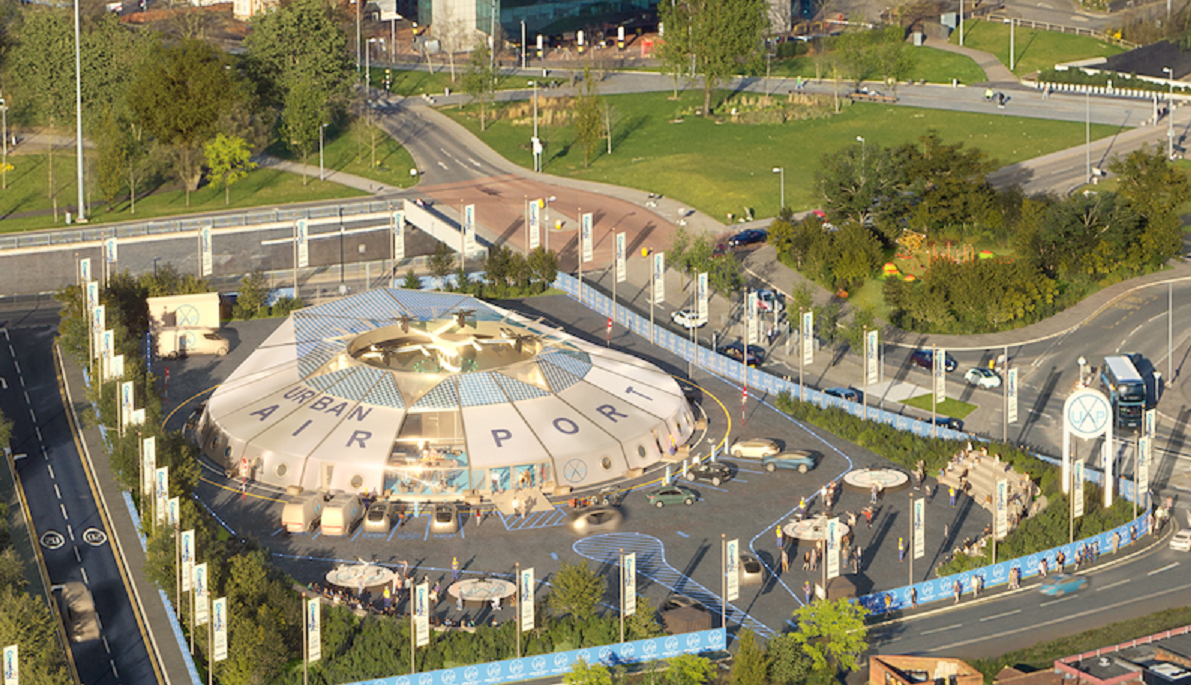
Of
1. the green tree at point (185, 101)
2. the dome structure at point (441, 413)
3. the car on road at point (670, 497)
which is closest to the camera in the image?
the car on road at point (670, 497)

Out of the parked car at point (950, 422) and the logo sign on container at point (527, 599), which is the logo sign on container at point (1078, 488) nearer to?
the parked car at point (950, 422)

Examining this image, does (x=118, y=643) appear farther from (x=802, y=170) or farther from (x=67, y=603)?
(x=802, y=170)

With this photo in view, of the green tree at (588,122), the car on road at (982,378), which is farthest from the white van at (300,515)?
the green tree at (588,122)

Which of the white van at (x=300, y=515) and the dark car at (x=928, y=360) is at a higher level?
the dark car at (x=928, y=360)

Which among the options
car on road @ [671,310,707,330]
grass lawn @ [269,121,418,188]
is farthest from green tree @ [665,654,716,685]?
grass lawn @ [269,121,418,188]

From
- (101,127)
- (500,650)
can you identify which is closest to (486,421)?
(500,650)

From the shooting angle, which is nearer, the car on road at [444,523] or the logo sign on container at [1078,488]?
the car on road at [444,523]

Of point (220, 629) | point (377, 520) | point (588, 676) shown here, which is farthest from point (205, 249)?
point (588, 676)
